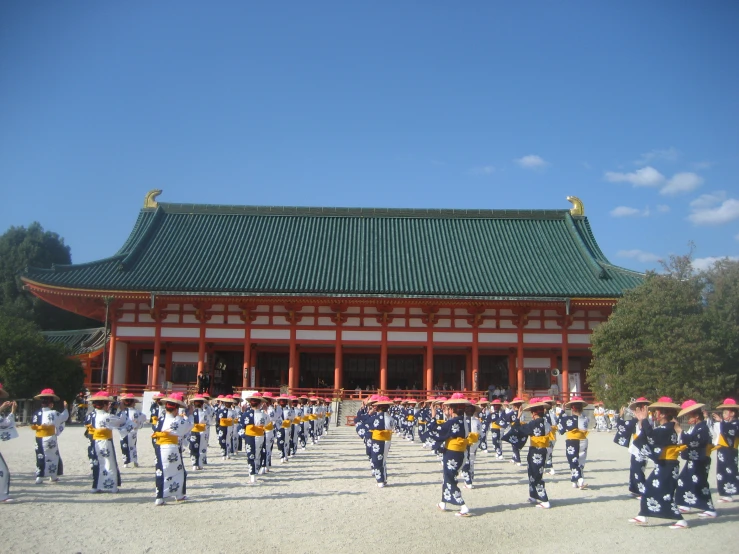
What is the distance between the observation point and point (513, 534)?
795cm

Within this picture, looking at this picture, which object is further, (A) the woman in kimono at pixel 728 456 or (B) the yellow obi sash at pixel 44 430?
(B) the yellow obi sash at pixel 44 430

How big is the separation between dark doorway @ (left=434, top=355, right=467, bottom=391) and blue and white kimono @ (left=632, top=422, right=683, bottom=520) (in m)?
22.8

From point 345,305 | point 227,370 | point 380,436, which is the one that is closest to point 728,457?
point 380,436

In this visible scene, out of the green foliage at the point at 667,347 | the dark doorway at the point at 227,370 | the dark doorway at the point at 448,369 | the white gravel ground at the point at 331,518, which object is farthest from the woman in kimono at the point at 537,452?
the dark doorway at the point at 227,370

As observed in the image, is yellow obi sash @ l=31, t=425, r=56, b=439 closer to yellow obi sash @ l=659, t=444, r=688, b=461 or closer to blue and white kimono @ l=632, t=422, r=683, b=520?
blue and white kimono @ l=632, t=422, r=683, b=520

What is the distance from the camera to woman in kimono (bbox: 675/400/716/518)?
9055mm

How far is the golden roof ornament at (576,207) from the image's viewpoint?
34.9 meters

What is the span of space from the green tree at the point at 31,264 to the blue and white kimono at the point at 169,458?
42.0 m

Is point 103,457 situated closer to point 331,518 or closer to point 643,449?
point 331,518

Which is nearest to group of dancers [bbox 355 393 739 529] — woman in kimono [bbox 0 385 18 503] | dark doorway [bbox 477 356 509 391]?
woman in kimono [bbox 0 385 18 503]

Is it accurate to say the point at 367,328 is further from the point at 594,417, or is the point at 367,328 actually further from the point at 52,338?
the point at 52,338

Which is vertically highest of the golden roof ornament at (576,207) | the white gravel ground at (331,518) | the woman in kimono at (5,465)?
the golden roof ornament at (576,207)

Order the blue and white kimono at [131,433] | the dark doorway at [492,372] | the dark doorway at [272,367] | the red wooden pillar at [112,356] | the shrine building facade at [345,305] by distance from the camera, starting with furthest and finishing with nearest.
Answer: the dark doorway at [272,367] → the dark doorway at [492,372] → the red wooden pillar at [112,356] → the shrine building facade at [345,305] → the blue and white kimono at [131,433]

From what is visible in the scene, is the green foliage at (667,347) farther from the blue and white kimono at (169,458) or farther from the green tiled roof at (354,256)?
the blue and white kimono at (169,458)
